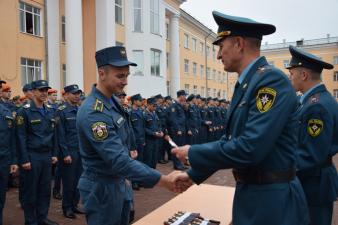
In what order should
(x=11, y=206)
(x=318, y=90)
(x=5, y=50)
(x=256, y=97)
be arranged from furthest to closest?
(x=5, y=50) → (x=11, y=206) → (x=318, y=90) → (x=256, y=97)

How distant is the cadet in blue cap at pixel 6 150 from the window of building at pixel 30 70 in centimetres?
1039

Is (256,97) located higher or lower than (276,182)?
higher

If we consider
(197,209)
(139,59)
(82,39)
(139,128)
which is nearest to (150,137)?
(139,128)

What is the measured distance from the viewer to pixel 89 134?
2.82 m

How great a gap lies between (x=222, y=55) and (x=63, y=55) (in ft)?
53.7

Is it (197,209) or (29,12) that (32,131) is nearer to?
(197,209)

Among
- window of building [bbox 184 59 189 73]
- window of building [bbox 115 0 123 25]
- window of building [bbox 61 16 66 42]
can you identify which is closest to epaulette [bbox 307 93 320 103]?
window of building [bbox 61 16 66 42]

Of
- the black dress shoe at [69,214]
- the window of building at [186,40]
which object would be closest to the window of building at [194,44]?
the window of building at [186,40]

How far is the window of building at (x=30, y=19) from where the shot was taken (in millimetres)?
15199

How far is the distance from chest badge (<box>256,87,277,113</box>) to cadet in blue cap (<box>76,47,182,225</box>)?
1.13 m

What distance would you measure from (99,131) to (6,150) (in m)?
3.20

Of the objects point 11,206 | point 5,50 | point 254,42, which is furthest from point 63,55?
point 254,42

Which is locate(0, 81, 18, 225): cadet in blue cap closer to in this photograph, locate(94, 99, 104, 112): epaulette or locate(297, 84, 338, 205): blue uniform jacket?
locate(94, 99, 104, 112): epaulette

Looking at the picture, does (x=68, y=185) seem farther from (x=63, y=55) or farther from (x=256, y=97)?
(x=63, y=55)
